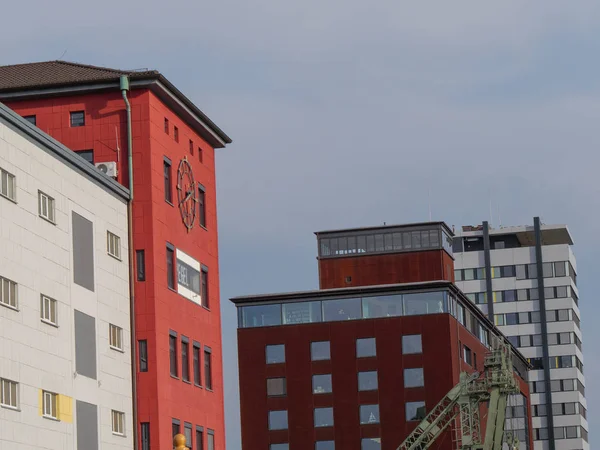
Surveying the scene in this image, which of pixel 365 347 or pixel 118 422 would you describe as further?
pixel 365 347

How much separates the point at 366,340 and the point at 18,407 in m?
75.3

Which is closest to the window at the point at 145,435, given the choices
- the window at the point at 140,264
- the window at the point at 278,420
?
the window at the point at 140,264

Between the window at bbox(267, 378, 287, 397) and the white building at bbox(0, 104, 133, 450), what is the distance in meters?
63.8

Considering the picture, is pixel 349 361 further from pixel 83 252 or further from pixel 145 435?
pixel 83 252

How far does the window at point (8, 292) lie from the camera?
47.2 m

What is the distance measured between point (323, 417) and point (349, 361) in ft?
17.6

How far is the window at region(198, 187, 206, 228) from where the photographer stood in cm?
6751

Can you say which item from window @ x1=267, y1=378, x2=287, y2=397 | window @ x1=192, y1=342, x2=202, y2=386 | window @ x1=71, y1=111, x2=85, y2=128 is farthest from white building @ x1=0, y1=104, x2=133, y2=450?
window @ x1=267, y1=378, x2=287, y2=397

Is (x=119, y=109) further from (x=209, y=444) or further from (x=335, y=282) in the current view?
(x=335, y=282)

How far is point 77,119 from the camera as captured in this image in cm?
6147

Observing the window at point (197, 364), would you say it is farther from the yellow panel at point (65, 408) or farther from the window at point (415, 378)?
the window at point (415, 378)

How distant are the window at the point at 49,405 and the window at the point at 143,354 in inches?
349

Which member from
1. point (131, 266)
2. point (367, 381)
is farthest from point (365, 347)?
point (131, 266)

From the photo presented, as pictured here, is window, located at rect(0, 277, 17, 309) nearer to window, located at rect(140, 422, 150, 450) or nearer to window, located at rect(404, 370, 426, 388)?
window, located at rect(140, 422, 150, 450)
